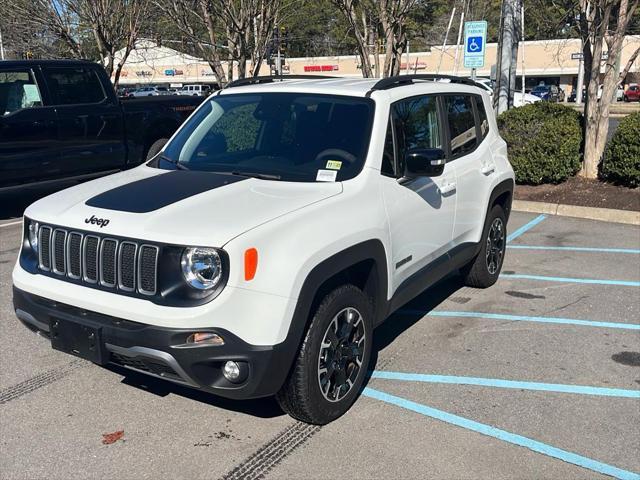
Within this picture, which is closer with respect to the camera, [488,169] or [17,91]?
[488,169]

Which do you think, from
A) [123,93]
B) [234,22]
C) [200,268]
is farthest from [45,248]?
[123,93]

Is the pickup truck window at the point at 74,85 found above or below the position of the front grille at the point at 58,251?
above

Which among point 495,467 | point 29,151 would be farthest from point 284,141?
point 29,151

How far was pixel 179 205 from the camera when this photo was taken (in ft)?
11.0

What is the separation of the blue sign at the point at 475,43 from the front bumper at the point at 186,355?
10.0m

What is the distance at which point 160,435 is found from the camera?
354 centimetres

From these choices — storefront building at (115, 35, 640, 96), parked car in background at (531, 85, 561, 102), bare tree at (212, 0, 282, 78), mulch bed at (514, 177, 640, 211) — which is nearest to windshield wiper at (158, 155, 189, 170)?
mulch bed at (514, 177, 640, 211)

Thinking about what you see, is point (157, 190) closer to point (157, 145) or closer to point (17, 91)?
point (17, 91)

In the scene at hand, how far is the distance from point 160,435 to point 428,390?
65.4 inches

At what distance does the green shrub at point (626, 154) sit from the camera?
31.4ft

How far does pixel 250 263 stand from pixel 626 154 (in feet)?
27.5

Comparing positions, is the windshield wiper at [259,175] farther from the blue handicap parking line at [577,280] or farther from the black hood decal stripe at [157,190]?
the blue handicap parking line at [577,280]

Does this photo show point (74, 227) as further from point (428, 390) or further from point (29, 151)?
point (29, 151)

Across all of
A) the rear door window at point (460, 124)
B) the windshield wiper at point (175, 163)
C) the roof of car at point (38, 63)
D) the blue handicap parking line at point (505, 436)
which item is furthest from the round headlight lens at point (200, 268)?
the roof of car at point (38, 63)
